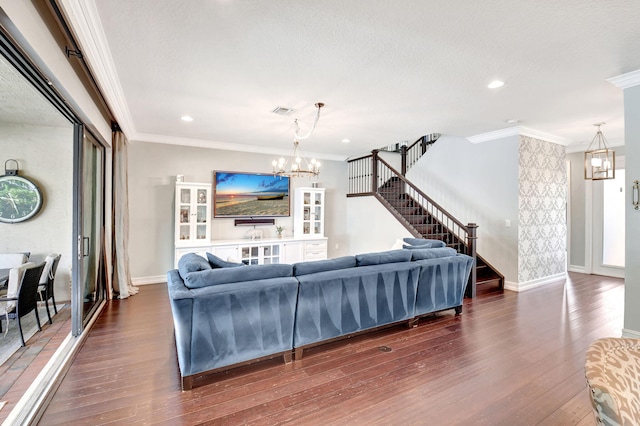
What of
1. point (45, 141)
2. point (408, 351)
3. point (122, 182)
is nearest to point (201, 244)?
point (122, 182)

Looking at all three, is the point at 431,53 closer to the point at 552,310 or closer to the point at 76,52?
the point at 76,52

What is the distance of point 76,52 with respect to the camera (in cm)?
237

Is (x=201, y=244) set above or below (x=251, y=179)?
below

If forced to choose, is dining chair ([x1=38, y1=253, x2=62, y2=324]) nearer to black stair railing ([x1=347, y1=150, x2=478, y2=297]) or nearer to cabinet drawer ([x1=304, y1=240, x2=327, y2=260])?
cabinet drawer ([x1=304, y1=240, x2=327, y2=260])

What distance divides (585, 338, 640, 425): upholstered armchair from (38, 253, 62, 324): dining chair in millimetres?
4423

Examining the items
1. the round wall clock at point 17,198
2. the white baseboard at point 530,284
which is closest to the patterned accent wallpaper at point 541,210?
the white baseboard at point 530,284

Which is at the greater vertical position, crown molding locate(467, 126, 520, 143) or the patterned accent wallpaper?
crown molding locate(467, 126, 520, 143)

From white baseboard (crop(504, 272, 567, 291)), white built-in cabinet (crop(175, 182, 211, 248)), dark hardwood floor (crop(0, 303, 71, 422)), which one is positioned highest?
white built-in cabinet (crop(175, 182, 211, 248))

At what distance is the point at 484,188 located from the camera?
5.50 m

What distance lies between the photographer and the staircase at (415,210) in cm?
519

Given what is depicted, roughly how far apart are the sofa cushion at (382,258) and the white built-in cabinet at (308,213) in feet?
10.9

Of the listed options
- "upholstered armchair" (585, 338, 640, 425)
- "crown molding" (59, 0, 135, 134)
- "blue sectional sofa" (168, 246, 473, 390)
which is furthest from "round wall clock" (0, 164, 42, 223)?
"upholstered armchair" (585, 338, 640, 425)

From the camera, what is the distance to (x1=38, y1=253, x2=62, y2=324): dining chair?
3346 millimetres

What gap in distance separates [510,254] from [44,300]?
21.9 ft
